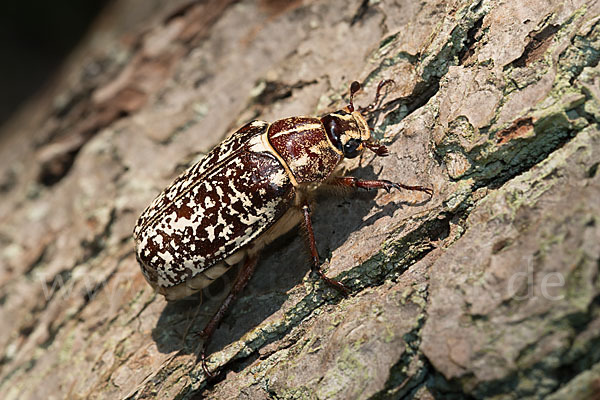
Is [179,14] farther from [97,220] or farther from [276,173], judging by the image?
[276,173]

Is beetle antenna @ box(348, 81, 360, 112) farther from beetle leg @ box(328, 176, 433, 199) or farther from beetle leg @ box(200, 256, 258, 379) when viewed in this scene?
beetle leg @ box(200, 256, 258, 379)

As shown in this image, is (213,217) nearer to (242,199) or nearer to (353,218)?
(242,199)

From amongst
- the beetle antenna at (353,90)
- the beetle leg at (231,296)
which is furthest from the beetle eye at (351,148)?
the beetle leg at (231,296)

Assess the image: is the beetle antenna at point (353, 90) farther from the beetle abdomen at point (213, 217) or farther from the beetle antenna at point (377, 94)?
the beetle abdomen at point (213, 217)

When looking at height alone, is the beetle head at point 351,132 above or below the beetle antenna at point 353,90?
below

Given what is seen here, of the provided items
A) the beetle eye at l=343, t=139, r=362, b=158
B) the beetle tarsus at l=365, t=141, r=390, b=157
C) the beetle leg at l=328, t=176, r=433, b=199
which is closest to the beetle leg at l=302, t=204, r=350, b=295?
the beetle leg at l=328, t=176, r=433, b=199

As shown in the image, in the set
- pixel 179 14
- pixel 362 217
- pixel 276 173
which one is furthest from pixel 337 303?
pixel 179 14
